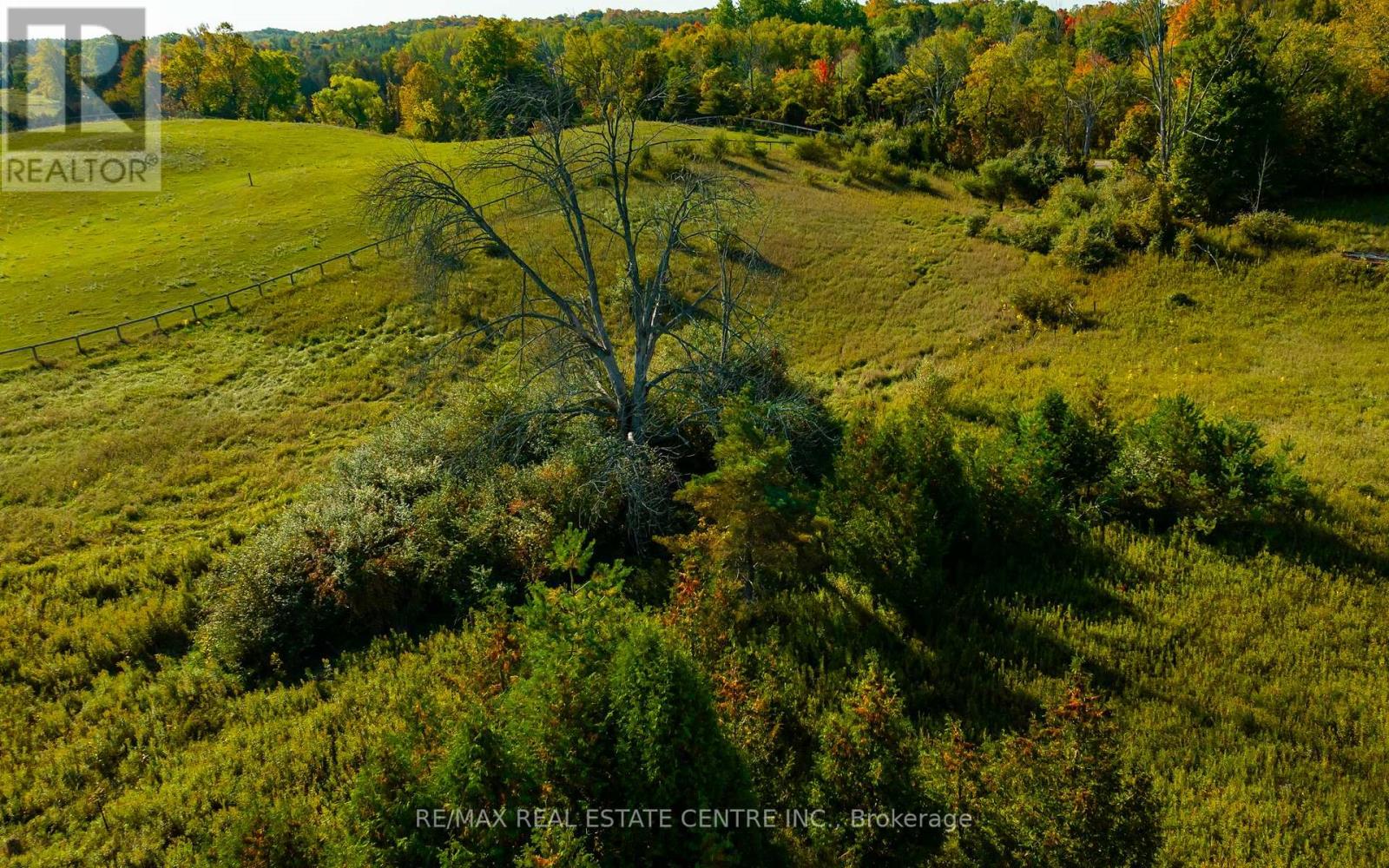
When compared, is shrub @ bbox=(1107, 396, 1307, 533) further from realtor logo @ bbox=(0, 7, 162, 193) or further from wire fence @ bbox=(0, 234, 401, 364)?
realtor logo @ bbox=(0, 7, 162, 193)

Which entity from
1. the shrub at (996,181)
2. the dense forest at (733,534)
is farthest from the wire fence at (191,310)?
the shrub at (996,181)

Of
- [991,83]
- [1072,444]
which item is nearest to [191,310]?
[1072,444]

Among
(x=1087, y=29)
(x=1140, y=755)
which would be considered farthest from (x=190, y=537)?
(x=1087, y=29)

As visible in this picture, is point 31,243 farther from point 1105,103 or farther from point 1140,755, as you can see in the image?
point 1105,103

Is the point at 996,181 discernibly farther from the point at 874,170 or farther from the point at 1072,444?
the point at 1072,444

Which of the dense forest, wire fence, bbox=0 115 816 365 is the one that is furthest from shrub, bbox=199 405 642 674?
wire fence, bbox=0 115 816 365

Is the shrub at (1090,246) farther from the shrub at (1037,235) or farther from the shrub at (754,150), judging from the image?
the shrub at (754,150)
